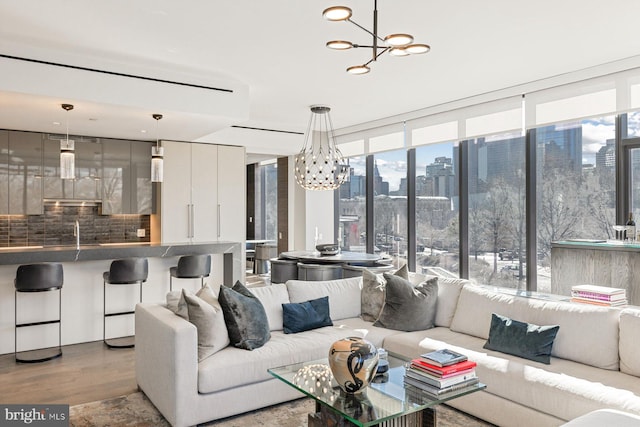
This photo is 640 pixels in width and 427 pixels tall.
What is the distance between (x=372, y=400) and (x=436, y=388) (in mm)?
358

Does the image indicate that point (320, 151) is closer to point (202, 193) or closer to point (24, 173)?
point (202, 193)

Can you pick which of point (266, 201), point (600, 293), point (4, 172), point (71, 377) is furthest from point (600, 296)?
point (266, 201)

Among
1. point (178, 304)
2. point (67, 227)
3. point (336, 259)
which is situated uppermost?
point (67, 227)

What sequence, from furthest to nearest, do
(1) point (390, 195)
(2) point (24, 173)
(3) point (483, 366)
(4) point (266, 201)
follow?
(4) point (266, 201) < (1) point (390, 195) < (2) point (24, 173) < (3) point (483, 366)

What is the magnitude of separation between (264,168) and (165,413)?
26.4 feet

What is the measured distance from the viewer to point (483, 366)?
10.2ft

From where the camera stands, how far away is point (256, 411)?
10.8 ft

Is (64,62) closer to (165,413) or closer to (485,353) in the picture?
(165,413)

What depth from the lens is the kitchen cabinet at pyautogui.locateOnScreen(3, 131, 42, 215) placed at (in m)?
6.13

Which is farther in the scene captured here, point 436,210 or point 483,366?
point 436,210

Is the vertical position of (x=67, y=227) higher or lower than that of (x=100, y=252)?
higher

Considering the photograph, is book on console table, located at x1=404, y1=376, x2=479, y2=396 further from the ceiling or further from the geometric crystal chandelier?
the geometric crystal chandelier

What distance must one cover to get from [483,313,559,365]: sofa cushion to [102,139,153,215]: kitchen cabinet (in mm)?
5442

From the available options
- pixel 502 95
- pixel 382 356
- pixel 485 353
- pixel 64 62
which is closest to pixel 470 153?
pixel 502 95
